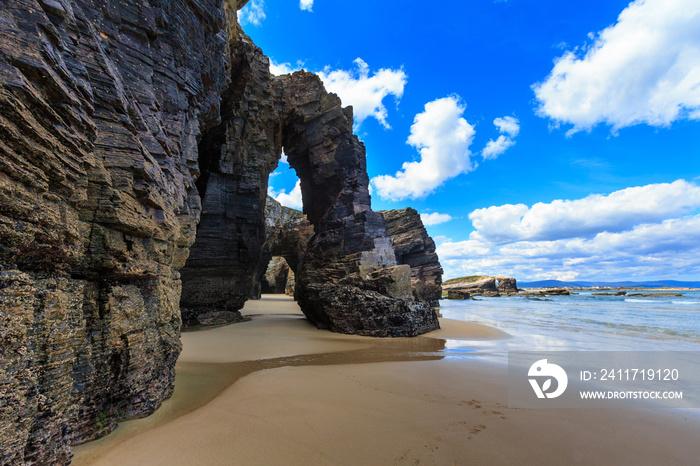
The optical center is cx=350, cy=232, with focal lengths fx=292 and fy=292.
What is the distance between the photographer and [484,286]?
7081cm

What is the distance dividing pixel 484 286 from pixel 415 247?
143 ft

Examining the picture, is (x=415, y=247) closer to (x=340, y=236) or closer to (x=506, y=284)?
(x=340, y=236)

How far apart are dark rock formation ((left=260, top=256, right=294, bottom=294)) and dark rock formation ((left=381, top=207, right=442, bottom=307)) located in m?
18.5

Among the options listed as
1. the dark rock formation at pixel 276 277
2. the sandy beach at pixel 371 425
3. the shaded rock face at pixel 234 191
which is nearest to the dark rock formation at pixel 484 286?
the dark rock formation at pixel 276 277

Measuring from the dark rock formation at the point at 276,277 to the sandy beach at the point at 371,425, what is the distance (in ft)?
130

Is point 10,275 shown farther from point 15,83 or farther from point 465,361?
point 465,361

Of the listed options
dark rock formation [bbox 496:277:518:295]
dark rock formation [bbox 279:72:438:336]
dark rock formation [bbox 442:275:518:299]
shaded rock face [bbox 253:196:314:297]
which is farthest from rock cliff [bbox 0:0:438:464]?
dark rock formation [bbox 496:277:518:295]

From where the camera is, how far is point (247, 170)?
14.9 meters

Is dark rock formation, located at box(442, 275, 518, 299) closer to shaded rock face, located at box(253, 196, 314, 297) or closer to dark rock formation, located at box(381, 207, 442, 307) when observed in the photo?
dark rock formation, located at box(381, 207, 442, 307)

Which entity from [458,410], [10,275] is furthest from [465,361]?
[10,275]

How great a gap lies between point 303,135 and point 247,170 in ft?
15.4

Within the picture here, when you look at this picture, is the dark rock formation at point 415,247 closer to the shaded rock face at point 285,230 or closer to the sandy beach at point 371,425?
the shaded rock face at point 285,230

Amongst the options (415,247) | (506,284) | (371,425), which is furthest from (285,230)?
(506,284)

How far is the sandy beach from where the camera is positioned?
3322 millimetres
